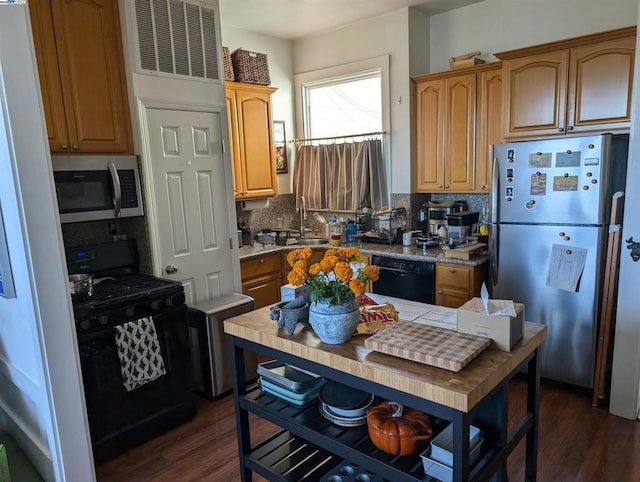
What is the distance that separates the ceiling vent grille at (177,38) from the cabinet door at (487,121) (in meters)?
2.11

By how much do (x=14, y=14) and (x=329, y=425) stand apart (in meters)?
2.07

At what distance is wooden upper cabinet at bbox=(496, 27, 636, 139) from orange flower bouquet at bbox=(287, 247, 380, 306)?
7.50ft

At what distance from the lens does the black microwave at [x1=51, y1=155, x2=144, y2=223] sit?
102 inches

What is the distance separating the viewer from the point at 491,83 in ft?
11.9

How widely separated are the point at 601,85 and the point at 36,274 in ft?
11.3

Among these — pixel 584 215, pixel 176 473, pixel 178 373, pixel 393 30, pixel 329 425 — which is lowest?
pixel 176 473

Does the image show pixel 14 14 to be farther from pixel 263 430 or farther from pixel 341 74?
pixel 341 74

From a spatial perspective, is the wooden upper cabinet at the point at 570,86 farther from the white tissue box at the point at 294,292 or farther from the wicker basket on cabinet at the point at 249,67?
the white tissue box at the point at 294,292

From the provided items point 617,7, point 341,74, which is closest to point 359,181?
point 341,74

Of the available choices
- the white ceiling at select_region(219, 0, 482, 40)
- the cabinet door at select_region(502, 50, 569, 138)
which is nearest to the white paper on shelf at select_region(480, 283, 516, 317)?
the cabinet door at select_region(502, 50, 569, 138)

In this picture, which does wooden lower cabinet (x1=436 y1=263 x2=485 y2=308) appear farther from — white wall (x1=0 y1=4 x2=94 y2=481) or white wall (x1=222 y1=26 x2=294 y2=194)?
white wall (x1=0 y1=4 x2=94 y2=481)

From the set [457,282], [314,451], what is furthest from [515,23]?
[314,451]

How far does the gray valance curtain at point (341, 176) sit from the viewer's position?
4.34 metres

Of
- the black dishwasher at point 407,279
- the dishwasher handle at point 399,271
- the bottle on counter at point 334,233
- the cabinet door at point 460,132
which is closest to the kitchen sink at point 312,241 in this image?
the bottle on counter at point 334,233
